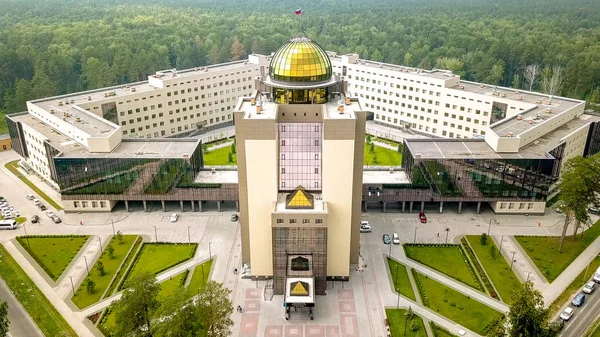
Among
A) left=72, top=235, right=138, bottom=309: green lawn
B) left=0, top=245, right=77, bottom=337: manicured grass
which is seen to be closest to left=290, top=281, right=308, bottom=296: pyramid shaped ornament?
left=72, top=235, right=138, bottom=309: green lawn

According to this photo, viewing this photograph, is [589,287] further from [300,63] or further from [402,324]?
[300,63]

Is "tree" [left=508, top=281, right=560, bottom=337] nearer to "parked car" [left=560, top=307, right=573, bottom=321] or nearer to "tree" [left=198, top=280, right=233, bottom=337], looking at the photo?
"parked car" [left=560, top=307, right=573, bottom=321]

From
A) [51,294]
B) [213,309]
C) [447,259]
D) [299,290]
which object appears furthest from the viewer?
[447,259]

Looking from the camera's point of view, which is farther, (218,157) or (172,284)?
(218,157)

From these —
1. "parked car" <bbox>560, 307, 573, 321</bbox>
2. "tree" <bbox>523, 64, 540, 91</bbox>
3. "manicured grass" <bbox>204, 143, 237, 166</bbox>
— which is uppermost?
"tree" <bbox>523, 64, 540, 91</bbox>

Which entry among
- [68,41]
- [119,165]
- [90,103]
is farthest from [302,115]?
[68,41]

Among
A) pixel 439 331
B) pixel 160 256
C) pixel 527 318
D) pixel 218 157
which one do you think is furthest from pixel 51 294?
pixel 527 318

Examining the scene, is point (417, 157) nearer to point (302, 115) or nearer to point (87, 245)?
point (302, 115)
